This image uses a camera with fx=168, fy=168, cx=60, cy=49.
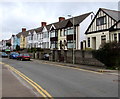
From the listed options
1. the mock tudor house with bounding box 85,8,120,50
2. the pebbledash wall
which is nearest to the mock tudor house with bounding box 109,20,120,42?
the mock tudor house with bounding box 85,8,120,50

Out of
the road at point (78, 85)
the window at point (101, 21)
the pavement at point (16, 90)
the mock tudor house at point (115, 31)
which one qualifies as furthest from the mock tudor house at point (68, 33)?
the pavement at point (16, 90)

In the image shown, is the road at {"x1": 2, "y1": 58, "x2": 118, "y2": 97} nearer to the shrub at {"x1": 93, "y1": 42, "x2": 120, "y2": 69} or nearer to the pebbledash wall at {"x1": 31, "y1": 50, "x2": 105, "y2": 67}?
the shrub at {"x1": 93, "y1": 42, "x2": 120, "y2": 69}

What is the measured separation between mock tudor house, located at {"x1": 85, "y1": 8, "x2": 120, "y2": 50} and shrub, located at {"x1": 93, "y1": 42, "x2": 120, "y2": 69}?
7650 mm

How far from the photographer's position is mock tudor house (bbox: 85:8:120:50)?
84.8ft

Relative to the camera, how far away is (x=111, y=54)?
1805cm

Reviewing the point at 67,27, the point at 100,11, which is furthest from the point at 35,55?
the point at 100,11

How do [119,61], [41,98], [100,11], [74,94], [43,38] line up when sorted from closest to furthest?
[41,98]
[74,94]
[119,61]
[100,11]
[43,38]

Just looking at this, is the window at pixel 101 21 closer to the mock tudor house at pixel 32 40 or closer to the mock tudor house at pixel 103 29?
the mock tudor house at pixel 103 29

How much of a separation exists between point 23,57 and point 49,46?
1585 centimetres

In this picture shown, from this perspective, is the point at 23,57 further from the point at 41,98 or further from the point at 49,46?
the point at 41,98

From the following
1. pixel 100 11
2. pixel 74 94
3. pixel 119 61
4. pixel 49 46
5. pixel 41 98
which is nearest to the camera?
pixel 41 98

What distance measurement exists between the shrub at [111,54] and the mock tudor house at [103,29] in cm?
765

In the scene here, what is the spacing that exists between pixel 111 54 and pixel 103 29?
10.3 metres

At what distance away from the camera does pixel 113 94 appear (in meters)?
7.51
